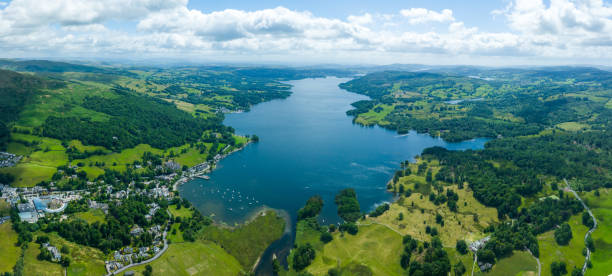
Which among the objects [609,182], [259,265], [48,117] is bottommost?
[259,265]

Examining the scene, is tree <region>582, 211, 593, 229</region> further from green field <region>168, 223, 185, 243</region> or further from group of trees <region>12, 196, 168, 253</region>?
group of trees <region>12, 196, 168, 253</region>

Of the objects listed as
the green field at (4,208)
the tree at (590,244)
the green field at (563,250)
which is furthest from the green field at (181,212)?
the tree at (590,244)

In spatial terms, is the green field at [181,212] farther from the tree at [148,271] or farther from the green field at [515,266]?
the green field at [515,266]

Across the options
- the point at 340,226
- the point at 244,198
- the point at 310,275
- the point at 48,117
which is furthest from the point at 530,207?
the point at 48,117

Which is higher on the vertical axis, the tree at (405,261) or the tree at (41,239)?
the tree at (41,239)

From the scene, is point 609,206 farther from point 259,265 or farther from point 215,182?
point 215,182
